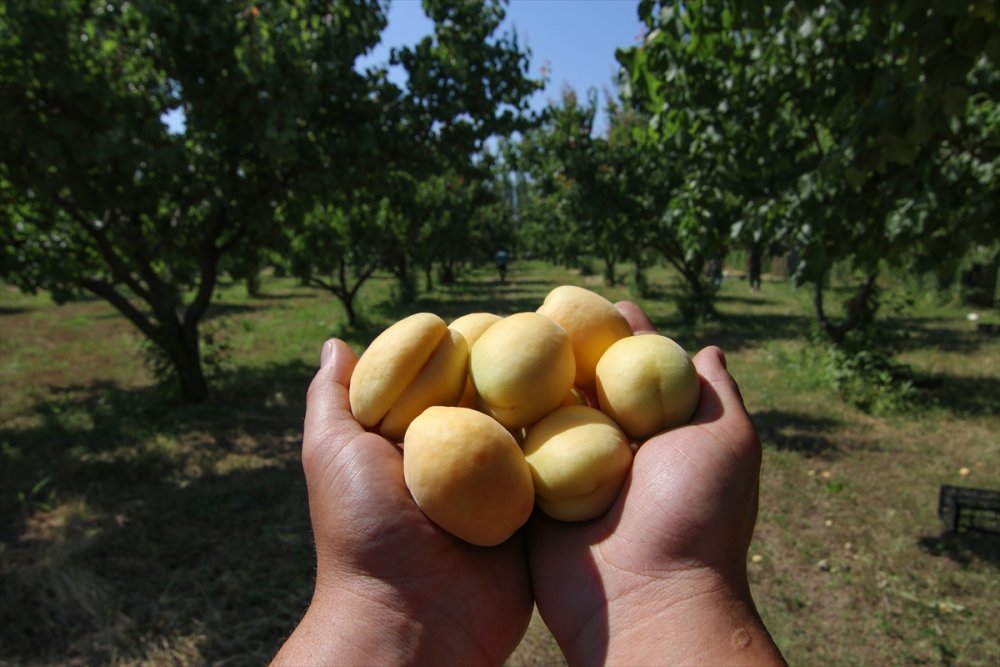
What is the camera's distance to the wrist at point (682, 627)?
1.31 m

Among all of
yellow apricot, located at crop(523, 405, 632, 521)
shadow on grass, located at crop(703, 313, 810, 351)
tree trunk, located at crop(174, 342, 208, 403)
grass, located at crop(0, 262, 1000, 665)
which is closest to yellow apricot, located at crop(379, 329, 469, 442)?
yellow apricot, located at crop(523, 405, 632, 521)

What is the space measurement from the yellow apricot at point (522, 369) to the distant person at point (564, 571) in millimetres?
302

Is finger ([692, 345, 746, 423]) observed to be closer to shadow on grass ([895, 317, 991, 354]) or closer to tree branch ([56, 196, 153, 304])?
tree branch ([56, 196, 153, 304])

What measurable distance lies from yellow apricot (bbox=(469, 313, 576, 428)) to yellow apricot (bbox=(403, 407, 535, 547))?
13 cm

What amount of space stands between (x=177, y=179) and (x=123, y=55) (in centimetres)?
153

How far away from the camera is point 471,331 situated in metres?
1.98

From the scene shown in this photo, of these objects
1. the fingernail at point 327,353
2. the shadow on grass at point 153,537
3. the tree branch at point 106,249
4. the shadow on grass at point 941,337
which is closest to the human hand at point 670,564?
the fingernail at point 327,353

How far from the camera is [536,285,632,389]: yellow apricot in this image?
6.22ft

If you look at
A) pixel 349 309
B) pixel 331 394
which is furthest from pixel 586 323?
pixel 349 309

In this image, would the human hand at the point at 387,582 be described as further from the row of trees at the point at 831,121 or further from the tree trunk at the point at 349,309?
the tree trunk at the point at 349,309

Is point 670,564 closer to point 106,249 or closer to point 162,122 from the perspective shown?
point 162,122

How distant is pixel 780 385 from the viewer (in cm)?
866

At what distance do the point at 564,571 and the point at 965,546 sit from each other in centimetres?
422

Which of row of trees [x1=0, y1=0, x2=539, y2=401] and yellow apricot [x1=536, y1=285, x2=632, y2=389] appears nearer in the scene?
yellow apricot [x1=536, y1=285, x2=632, y2=389]
